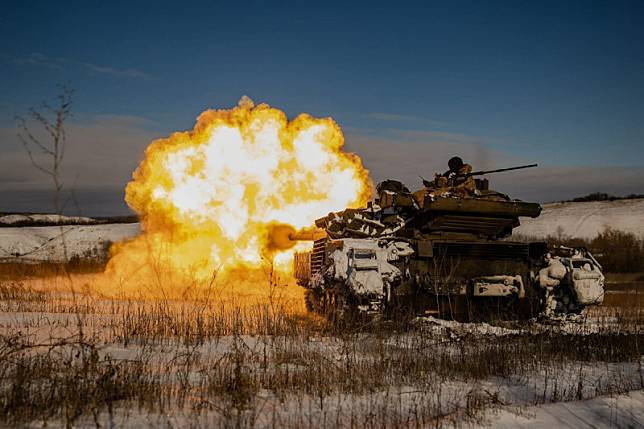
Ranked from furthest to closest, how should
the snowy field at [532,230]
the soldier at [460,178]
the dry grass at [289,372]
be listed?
the snowy field at [532,230]
the soldier at [460,178]
the dry grass at [289,372]

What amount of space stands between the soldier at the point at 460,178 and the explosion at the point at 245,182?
4.72 m

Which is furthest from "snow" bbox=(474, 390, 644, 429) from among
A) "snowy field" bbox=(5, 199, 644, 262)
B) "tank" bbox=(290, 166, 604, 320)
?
"snowy field" bbox=(5, 199, 644, 262)

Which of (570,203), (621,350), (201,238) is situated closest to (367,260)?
(621,350)

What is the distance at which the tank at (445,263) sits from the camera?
10.3 meters

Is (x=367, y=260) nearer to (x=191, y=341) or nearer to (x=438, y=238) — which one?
(x=438, y=238)

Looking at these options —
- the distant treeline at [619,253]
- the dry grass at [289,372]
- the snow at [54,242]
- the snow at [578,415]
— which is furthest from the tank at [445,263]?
the snow at [54,242]

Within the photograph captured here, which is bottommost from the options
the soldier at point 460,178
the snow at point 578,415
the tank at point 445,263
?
the snow at point 578,415

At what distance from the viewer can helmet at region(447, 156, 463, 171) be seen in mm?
13195

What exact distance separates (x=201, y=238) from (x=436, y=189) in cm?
851

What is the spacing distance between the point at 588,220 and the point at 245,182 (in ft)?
122

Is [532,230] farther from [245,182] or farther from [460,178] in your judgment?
[460,178]

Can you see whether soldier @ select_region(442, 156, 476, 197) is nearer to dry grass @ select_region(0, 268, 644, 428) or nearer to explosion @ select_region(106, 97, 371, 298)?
dry grass @ select_region(0, 268, 644, 428)

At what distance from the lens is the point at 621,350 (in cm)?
849

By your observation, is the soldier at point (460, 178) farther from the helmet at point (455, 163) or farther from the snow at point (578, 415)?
the snow at point (578, 415)
